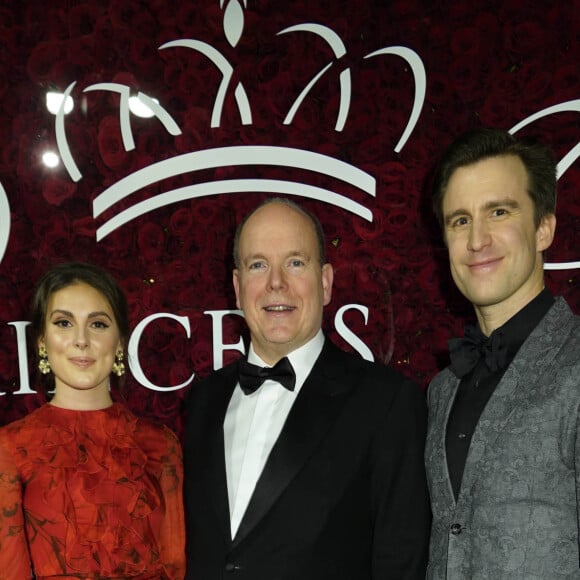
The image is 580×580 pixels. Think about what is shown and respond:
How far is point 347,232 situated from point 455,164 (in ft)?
3.12

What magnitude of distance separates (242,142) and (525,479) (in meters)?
1.78

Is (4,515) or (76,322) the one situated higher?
(76,322)

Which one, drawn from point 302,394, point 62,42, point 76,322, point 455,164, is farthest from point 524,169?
point 62,42

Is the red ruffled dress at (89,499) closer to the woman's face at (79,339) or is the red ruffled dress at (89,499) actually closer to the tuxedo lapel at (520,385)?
the woman's face at (79,339)

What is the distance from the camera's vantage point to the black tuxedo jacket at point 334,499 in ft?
6.01

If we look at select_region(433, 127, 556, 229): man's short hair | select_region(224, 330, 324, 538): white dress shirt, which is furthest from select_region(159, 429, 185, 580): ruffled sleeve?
select_region(433, 127, 556, 229): man's short hair

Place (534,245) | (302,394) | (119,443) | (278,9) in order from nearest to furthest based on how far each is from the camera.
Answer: (534,245)
(302,394)
(119,443)
(278,9)

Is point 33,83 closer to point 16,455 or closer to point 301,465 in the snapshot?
point 16,455

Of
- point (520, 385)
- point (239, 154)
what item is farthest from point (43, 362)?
point (520, 385)

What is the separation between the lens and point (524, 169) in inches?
73.4

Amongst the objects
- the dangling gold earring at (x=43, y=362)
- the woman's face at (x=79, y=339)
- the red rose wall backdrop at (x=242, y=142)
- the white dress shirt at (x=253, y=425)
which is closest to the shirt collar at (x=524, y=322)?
the white dress shirt at (x=253, y=425)

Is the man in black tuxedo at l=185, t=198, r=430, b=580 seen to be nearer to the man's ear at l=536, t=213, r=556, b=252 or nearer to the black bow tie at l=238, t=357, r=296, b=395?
the black bow tie at l=238, t=357, r=296, b=395

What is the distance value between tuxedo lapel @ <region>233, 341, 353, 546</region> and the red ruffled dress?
1.27 ft

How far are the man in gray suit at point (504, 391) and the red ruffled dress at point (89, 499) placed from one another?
0.83 m
